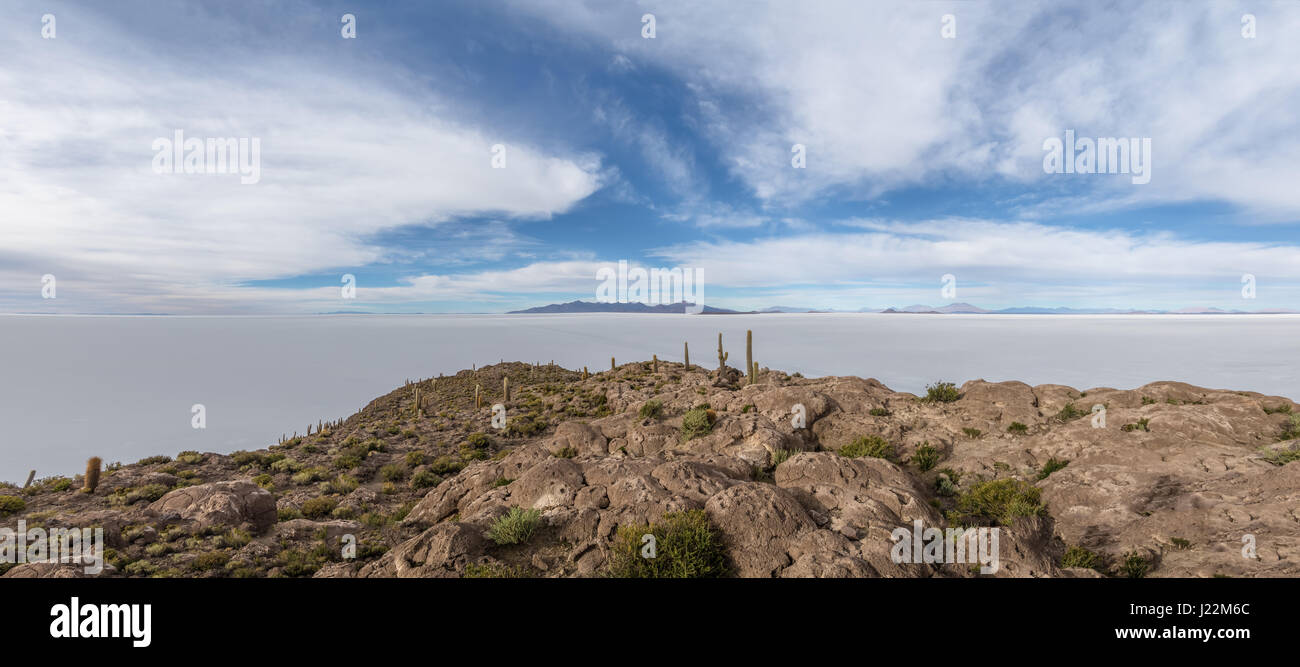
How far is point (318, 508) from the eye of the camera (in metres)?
17.0

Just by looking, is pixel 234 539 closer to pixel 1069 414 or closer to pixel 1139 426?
pixel 1139 426

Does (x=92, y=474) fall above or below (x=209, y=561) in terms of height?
below

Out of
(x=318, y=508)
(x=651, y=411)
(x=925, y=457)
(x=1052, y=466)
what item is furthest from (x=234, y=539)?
(x=1052, y=466)

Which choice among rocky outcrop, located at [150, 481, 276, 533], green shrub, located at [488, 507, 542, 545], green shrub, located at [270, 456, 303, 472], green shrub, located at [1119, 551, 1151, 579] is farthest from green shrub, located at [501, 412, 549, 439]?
green shrub, located at [1119, 551, 1151, 579]

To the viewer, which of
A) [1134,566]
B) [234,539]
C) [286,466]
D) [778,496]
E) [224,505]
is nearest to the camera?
[1134,566]

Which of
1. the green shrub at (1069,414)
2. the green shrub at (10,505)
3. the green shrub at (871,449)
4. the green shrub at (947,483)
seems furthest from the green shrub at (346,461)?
the green shrub at (1069,414)

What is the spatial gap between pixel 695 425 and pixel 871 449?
6393 mm

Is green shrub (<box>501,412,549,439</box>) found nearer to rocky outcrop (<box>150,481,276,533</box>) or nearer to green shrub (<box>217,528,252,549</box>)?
rocky outcrop (<box>150,481,276,533</box>)

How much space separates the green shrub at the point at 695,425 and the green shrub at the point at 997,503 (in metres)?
8.42

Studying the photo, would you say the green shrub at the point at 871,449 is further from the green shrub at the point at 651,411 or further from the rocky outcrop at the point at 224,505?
the rocky outcrop at the point at 224,505

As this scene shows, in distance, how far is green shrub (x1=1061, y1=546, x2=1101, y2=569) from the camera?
31.0 ft

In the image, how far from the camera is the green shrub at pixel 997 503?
1152 centimetres
